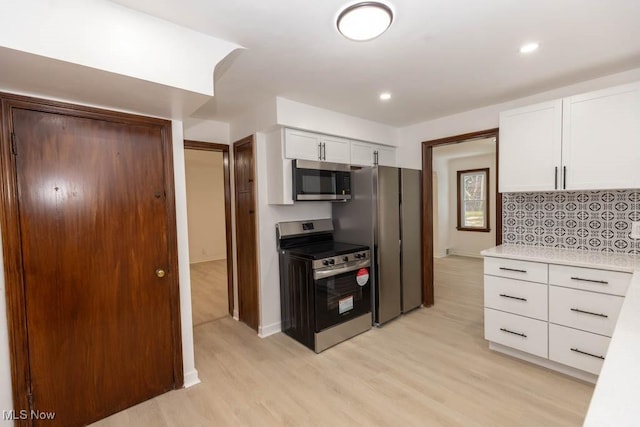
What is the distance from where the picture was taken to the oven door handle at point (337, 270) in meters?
2.64

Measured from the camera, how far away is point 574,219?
2.60m

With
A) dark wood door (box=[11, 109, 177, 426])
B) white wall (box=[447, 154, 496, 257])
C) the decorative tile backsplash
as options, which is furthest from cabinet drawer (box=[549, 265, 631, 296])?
white wall (box=[447, 154, 496, 257])

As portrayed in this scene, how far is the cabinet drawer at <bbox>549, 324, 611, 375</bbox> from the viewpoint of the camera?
2027 millimetres

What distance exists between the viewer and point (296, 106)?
9.20ft

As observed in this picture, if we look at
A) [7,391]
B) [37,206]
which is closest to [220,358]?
[7,391]

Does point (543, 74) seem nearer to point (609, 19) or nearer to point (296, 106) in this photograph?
point (609, 19)

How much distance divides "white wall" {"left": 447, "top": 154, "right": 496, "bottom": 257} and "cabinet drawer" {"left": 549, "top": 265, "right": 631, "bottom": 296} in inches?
174

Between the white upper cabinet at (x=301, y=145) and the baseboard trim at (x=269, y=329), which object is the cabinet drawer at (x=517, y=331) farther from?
the white upper cabinet at (x=301, y=145)

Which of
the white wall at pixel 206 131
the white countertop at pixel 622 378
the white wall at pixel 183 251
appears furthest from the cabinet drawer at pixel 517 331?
the white wall at pixel 206 131

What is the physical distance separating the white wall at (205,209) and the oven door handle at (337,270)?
4.45m

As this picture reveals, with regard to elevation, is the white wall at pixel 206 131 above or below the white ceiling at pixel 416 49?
below

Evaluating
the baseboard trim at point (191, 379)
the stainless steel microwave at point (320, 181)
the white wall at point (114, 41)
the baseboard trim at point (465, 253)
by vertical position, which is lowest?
the baseboard trim at point (191, 379)

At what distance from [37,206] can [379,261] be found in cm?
280

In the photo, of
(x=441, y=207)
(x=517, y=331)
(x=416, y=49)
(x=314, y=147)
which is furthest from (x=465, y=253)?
(x=416, y=49)
